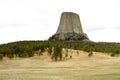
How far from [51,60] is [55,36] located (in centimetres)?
3950

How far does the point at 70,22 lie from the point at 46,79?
253 ft

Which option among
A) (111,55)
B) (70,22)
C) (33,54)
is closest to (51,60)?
(33,54)

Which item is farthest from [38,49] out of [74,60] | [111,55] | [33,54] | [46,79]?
[46,79]

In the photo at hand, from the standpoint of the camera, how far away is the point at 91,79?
1077 inches

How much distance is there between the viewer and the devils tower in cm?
10031

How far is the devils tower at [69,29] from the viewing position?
100312mm

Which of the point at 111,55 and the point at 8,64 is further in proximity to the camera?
the point at 111,55

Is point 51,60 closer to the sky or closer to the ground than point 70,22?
closer to the ground

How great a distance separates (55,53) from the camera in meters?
61.7

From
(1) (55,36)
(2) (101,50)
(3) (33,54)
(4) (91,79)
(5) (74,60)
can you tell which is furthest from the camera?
(1) (55,36)

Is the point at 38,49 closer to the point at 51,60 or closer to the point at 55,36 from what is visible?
the point at 51,60

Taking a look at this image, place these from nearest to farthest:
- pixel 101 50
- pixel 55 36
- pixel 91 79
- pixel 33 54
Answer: pixel 91 79 → pixel 33 54 → pixel 101 50 → pixel 55 36

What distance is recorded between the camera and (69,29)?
A: 103 m

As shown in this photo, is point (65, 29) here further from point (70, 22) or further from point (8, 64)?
point (8, 64)
